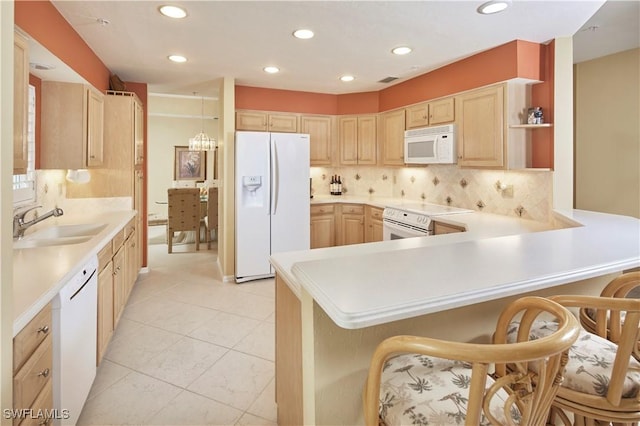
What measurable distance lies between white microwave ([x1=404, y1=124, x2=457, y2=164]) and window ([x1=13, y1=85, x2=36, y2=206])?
3.61 metres

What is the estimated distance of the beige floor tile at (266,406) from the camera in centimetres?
199

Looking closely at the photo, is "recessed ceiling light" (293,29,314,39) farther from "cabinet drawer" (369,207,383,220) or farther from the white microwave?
"cabinet drawer" (369,207,383,220)

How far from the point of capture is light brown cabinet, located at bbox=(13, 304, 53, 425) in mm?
1202

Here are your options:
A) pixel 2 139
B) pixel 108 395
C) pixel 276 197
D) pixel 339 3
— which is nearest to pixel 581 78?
pixel 339 3

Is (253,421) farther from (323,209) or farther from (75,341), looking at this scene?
(323,209)

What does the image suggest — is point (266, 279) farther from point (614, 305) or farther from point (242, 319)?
point (614, 305)

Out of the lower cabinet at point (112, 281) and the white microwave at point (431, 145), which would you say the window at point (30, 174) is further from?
the white microwave at point (431, 145)

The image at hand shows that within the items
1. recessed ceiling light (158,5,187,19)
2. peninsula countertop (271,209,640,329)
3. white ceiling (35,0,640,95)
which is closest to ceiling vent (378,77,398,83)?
white ceiling (35,0,640,95)

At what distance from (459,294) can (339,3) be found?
2.21m

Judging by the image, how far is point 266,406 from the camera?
81.6 inches

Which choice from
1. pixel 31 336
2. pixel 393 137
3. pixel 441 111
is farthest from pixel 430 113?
pixel 31 336

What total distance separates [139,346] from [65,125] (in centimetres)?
188

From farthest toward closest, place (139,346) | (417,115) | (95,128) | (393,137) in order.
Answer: (393,137) < (417,115) < (95,128) < (139,346)

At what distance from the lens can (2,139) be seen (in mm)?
833
